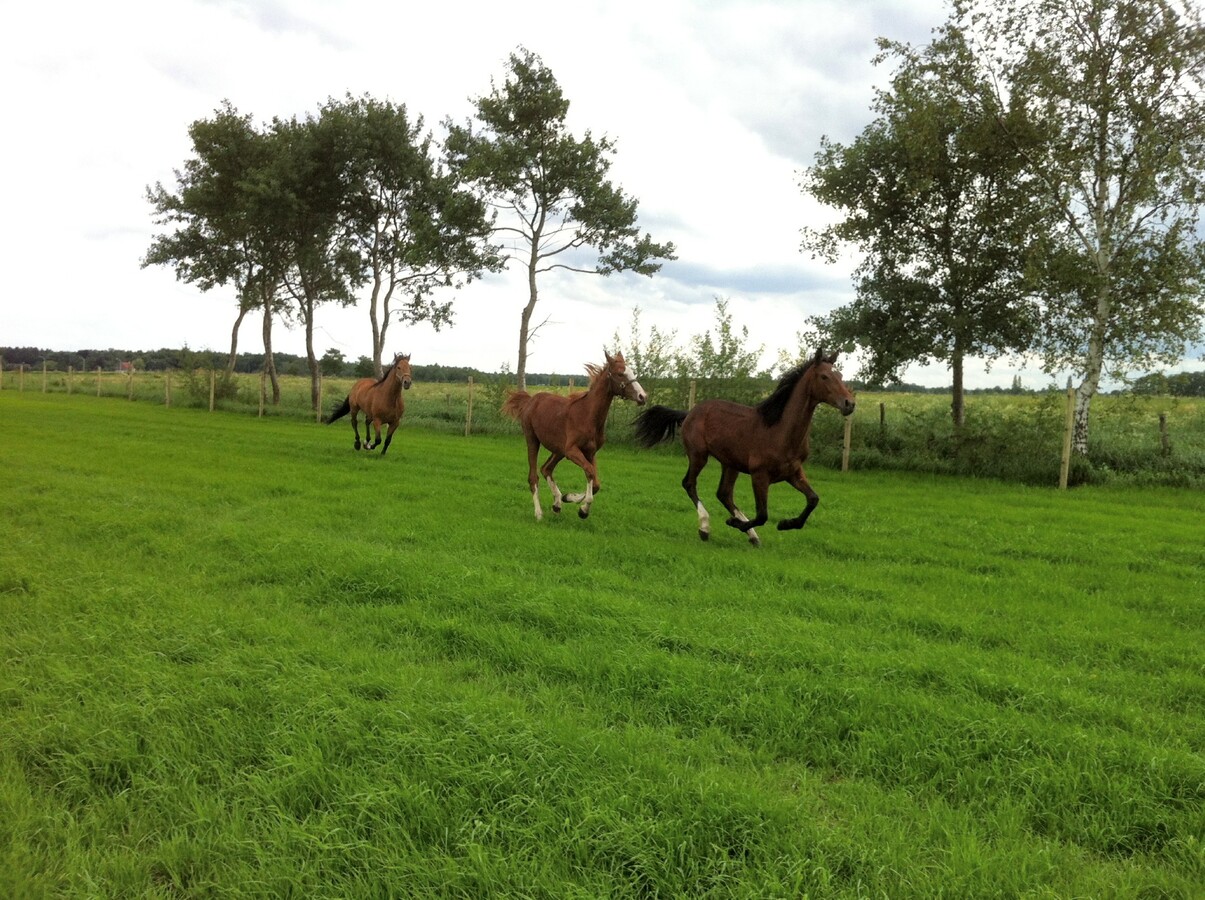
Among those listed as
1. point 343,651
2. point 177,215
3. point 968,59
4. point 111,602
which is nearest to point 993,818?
point 343,651

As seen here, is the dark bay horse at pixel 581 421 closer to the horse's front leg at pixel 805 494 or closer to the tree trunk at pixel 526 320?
the horse's front leg at pixel 805 494

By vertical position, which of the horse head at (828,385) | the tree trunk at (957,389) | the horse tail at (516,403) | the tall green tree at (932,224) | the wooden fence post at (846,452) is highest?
the tall green tree at (932,224)

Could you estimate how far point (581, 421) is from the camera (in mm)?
8742

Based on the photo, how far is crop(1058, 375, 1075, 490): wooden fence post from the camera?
45.1ft

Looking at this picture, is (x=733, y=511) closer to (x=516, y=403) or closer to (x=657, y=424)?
(x=657, y=424)

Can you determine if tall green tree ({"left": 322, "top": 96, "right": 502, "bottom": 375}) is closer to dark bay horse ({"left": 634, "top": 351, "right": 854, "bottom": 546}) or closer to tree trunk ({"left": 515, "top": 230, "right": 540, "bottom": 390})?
tree trunk ({"left": 515, "top": 230, "right": 540, "bottom": 390})

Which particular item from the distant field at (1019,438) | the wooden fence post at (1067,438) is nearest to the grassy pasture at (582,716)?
the wooden fence post at (1067,438)

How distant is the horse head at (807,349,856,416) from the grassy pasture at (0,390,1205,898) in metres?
1.76

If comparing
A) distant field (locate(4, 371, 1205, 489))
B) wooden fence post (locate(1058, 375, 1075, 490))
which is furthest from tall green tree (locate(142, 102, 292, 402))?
wooden fence post (locate(1058, 375, 1075, 490))

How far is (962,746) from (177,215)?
40672mm

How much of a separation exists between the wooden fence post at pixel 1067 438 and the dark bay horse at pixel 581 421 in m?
10.7

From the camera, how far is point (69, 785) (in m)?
2.78

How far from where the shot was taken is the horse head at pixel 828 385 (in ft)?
23.2

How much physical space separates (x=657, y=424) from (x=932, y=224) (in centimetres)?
1265
